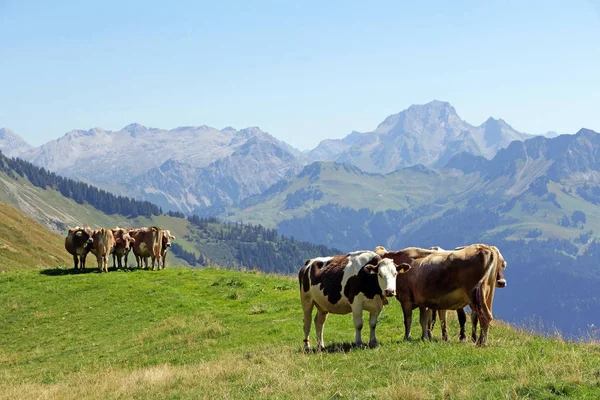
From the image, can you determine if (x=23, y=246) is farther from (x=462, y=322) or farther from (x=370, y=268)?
(x=462, y=322)

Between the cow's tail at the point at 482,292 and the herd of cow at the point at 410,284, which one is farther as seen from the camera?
the herd of cow at the point at 410,284

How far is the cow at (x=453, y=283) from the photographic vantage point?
715 inches

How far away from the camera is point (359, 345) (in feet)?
63.4

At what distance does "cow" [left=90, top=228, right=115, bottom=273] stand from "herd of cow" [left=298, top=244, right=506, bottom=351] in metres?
29.6

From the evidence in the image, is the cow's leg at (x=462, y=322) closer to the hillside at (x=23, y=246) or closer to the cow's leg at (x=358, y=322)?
the cow's leg at (x=358, y=322)

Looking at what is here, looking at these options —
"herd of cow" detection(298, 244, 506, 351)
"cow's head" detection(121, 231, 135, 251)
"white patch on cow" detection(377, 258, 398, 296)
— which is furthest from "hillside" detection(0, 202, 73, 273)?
"white patch on cow" detection(377, 258, 398, 296)

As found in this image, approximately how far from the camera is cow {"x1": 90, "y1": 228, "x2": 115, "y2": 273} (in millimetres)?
47250

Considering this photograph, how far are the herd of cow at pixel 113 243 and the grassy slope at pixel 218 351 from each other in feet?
7.52

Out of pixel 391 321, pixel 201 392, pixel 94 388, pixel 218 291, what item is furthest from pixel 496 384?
pixel 218 291

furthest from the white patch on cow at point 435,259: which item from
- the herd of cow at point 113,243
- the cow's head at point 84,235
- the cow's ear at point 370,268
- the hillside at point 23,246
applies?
the hillside at point 23,246

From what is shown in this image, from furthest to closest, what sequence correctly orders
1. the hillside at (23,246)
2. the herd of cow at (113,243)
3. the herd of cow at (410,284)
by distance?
the hillside at (23,246)
the herd of cow at (113,243)
the herd of cow at (410,284)

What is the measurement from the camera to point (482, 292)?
18.1 meters

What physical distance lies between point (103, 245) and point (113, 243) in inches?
47.5

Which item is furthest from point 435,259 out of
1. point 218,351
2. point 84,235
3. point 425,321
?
point 84,235
